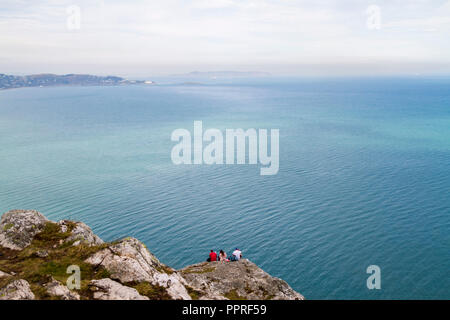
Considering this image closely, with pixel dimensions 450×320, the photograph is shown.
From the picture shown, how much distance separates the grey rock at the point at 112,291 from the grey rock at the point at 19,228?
22.3 ft

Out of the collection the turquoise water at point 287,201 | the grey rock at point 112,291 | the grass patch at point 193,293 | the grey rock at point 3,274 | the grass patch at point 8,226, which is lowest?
the turquoise water at point 287,201

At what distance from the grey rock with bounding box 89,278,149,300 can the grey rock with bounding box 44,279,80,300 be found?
0.86 metres

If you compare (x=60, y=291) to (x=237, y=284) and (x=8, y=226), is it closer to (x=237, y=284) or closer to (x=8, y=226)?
(x=8, y=226)

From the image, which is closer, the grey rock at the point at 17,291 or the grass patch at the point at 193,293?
the grey rock at the point at 17,291

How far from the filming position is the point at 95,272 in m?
15.9

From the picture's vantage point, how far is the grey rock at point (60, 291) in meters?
13.5

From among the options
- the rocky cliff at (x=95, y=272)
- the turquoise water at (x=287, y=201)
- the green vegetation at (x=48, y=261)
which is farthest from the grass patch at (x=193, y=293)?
the turquoise water at (x=287, y=201)

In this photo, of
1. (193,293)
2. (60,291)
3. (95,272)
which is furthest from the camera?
(193,293)

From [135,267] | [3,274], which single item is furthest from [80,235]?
[135,267]

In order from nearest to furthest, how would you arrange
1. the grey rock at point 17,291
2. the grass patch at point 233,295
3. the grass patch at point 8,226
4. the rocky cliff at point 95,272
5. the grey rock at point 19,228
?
the grey rock at point 17,291, the rocky cliff at point 95,272, the grass patch at point 233,295, the grey rock at point 19,228, the grass patch at point 8,226

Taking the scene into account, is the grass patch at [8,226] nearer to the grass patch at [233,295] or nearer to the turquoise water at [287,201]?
the grass patch at [233,295]

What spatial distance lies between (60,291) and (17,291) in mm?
1525

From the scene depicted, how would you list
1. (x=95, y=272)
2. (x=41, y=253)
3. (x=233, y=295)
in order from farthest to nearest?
(x=233, y=295), (x=41, y=253), (x=95, y=272)
